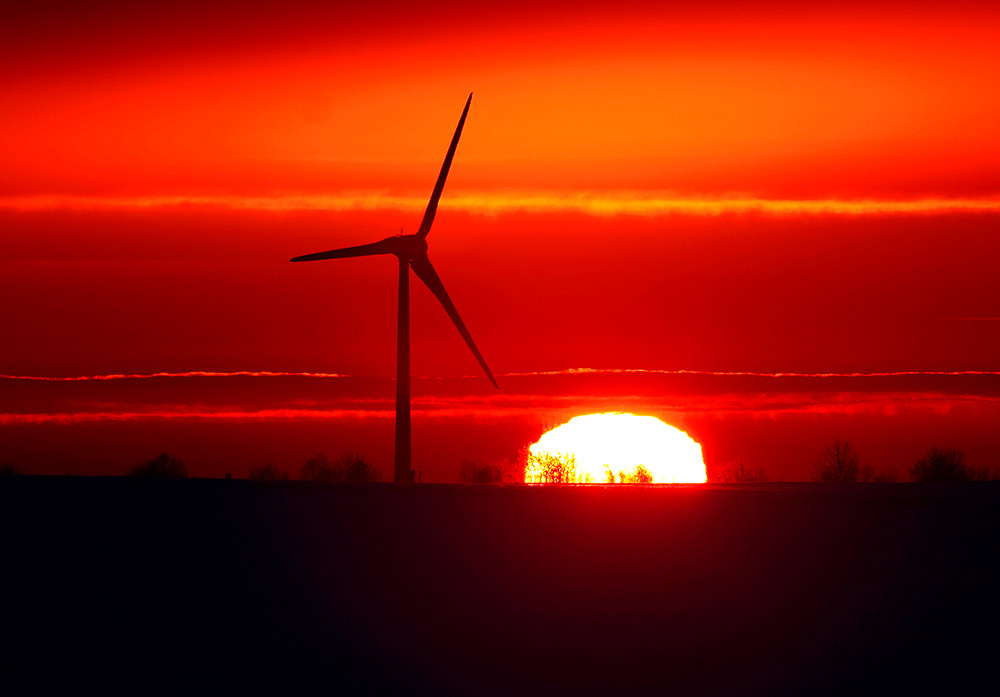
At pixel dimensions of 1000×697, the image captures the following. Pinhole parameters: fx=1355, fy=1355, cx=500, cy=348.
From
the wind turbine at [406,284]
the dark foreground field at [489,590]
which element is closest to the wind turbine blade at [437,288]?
the wind turbine at [406,284]

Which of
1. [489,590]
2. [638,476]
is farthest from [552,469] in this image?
[489,590]

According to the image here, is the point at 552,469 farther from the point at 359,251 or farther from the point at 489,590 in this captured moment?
the point at 489,590

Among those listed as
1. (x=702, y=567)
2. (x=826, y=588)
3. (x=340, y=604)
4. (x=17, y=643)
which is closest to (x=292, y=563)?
(x=340, y=604)

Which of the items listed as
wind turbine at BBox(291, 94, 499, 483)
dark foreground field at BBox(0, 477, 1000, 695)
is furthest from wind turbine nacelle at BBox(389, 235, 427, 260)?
dark foreground field at BBox(0, 477, 1000, 695)

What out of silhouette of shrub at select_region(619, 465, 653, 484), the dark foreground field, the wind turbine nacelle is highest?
the wind turbine nacelle

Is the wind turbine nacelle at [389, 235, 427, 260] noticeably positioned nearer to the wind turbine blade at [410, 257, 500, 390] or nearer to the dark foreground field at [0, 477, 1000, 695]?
the wind turbine blade at [410, 257, 500, 390]

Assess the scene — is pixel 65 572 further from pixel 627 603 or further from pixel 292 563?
pixel 627 603

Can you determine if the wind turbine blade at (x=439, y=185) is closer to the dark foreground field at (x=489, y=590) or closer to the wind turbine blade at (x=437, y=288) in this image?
the wind turbine blade at (x=437, y=288)

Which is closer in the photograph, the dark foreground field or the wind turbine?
the dark foreground field
